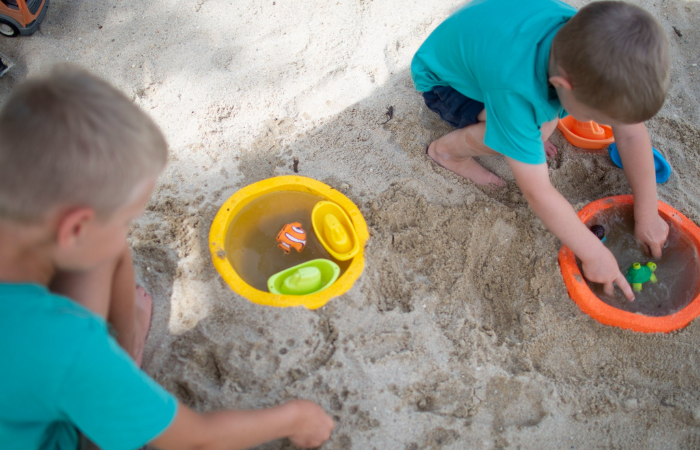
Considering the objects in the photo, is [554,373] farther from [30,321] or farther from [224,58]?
[224,58]

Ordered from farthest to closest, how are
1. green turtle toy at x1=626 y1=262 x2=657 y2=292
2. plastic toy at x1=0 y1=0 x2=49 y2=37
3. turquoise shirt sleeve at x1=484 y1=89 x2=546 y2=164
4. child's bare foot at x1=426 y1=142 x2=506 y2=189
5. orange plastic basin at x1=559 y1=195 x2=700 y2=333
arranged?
1. plastic toy at x1=0 y1=0 x2=49 y2=37
2. child's bare foot at x1=426 y1=142 x2=506 y2=189
3. green turtle toy at x1=626 y1=262 x2=657 y2=292
4. orange plastic basin at x1=559 y1=195 x2=700 y2=333
5. turquoise shirt sleeve at x1=484 y1=89 x2=546 y2=164

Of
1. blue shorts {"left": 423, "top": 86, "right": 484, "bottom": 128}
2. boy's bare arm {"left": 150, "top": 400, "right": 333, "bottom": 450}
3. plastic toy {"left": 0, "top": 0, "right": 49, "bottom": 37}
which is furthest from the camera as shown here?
plastic toy {"left": 0, "top": 0, "right": 49, "bottom": 37}

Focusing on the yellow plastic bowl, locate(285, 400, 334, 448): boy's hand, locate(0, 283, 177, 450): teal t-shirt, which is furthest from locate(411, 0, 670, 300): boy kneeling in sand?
locate(0, 283, 177, 450): teal t-shirt

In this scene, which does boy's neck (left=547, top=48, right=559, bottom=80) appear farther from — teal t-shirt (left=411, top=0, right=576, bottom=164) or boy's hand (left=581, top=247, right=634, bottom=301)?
boy's hand (left=581, top=247, right=634, bottom=301)

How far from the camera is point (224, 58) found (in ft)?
6.61

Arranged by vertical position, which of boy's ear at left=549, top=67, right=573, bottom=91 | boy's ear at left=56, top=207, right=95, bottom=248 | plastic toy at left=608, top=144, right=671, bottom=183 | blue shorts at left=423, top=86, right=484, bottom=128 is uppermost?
boy's ear at left=56, top=207, right=95, bottom=248

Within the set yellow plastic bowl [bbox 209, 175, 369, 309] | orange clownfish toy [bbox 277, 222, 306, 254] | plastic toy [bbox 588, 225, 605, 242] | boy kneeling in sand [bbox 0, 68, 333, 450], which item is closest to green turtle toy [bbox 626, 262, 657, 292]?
plastic toy [bbox 588, 225, 605, 242]

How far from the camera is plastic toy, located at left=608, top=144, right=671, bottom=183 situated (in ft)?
5.87

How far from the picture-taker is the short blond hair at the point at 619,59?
1.13 m

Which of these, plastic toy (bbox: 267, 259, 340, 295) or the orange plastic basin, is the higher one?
plastic toy (bbox: 267, 259, 340, 295)

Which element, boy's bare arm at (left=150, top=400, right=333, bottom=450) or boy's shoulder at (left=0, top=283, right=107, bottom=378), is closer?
boy's shoulder at (left=0, top=283, right=107, bottom=378)

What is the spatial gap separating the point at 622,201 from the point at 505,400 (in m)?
0.84

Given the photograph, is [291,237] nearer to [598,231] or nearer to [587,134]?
[598,231]

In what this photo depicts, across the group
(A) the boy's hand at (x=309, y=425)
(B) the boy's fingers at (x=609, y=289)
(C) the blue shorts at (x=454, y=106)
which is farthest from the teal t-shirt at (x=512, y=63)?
(A) the boy's hand at (x=309, y=425)
